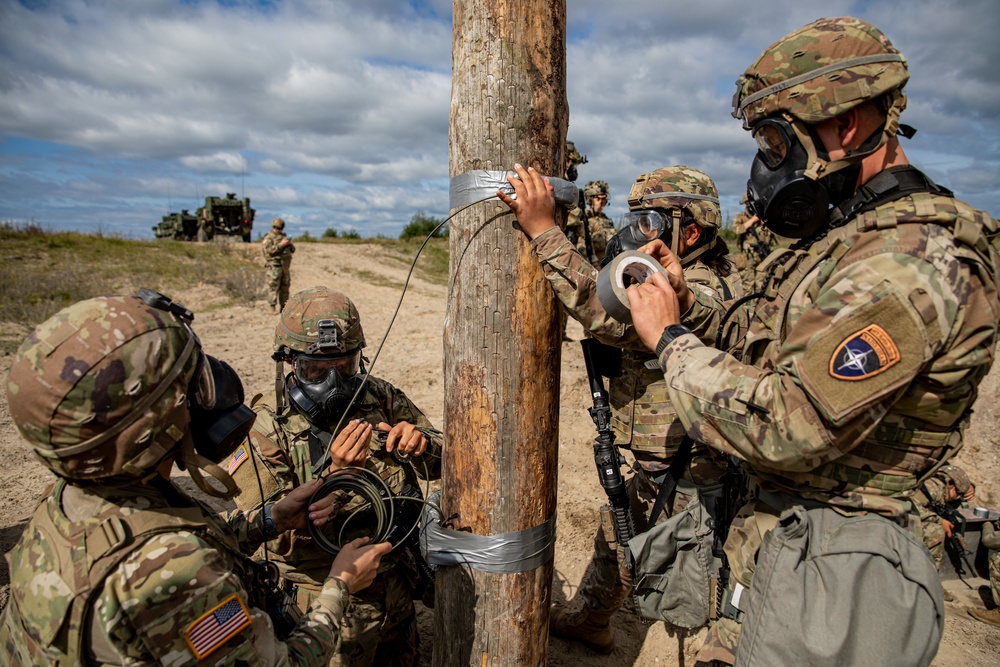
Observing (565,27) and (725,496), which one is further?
(725,496)

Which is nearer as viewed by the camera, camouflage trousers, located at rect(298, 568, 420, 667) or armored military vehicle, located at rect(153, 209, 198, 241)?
camouflage trousers, located at rect(298, 568, 420, 667)

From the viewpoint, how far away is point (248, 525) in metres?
2.54

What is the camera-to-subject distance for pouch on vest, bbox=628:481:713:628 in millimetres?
2693

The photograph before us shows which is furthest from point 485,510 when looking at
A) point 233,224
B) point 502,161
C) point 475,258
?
point 233,224

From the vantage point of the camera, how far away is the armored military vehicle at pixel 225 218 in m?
28.5

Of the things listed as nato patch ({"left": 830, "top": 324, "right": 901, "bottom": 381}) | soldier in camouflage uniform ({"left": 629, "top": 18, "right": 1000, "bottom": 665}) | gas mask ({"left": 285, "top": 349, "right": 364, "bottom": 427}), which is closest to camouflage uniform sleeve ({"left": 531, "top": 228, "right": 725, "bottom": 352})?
soldier in camouflage uniform ({"left": 629, "top": 18, "right": 1000, "bottom": 665})

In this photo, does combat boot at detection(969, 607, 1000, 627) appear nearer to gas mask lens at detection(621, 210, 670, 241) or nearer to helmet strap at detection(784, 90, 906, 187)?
gas mask lens at detection(621, 210, 670, 241)

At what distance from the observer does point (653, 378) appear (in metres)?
3.19

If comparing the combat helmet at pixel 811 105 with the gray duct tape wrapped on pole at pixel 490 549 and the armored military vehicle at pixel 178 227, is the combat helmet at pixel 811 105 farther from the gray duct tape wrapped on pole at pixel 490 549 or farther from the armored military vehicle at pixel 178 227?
the armored military vehicle at pixel 178 227

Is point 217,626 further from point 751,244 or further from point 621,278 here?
point 751,244

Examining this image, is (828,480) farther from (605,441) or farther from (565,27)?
(565,27)

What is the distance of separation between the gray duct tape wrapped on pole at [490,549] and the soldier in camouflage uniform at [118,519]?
75 cm

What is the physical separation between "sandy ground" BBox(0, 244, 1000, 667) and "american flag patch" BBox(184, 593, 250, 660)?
8.23 feet

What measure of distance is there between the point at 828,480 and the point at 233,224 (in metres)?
31.5
